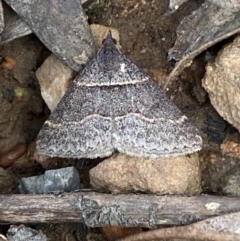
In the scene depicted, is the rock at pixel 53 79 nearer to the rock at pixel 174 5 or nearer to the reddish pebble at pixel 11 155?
the reddish pebble at pixel 11 155

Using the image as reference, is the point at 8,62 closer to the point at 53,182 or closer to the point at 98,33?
the point at 98,33

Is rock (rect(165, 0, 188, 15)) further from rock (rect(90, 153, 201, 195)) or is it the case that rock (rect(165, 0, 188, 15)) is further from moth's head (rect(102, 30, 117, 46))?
rock (rect(90, 153, 201, 195))

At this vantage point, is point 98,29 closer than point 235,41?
No

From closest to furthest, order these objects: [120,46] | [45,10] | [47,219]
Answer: [47,219] < [45,10] < [120,46]

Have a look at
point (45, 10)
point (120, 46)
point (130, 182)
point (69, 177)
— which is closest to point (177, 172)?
point (130, 182)

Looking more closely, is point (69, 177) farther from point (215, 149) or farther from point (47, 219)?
point (215, 149)

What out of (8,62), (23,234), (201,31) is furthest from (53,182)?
(201,31)

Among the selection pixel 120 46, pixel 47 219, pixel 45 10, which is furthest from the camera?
pixel 120 46

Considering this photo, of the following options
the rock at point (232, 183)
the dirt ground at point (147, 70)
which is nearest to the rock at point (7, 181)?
the dirt ground at point (147, 70)
